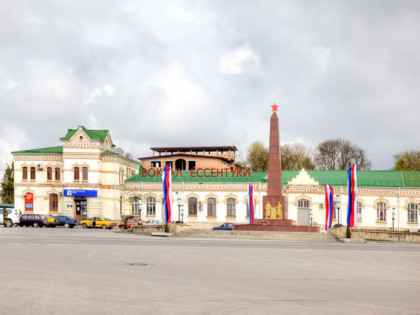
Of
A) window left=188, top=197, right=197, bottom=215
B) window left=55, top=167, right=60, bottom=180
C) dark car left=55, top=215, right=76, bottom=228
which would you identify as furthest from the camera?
window left=55, top=167, right=60, bottom=180

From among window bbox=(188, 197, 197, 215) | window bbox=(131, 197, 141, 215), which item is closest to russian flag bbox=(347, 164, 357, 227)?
window bbox=(188, 197, 197, 215)

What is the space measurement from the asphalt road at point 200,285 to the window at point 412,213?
4169 centimetres

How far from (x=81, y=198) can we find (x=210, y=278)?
53.2 meters

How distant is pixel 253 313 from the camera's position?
406 inches

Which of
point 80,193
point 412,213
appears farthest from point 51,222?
point 412,213

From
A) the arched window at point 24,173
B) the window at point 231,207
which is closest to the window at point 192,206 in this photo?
the window at point 231,207

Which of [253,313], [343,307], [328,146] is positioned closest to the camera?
[253,313]

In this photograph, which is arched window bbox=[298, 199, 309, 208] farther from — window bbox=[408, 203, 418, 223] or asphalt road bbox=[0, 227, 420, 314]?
asphalt road bbox=[0, 227, 420, 314]

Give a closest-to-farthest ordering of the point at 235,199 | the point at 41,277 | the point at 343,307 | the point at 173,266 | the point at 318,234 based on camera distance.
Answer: the point at 343,307 < the point at 41,277 < the point at 173,266 < the point at 318,234 < the point at 235,199

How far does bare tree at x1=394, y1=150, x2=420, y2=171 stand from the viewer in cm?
8656

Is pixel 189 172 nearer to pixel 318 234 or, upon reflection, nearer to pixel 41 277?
pixel 318 234

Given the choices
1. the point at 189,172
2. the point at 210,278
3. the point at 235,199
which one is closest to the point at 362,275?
the point at 210,278

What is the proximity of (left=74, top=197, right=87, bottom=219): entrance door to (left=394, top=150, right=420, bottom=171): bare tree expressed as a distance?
50.8m

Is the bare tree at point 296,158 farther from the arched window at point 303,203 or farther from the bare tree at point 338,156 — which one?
the arched window at point 303,203
